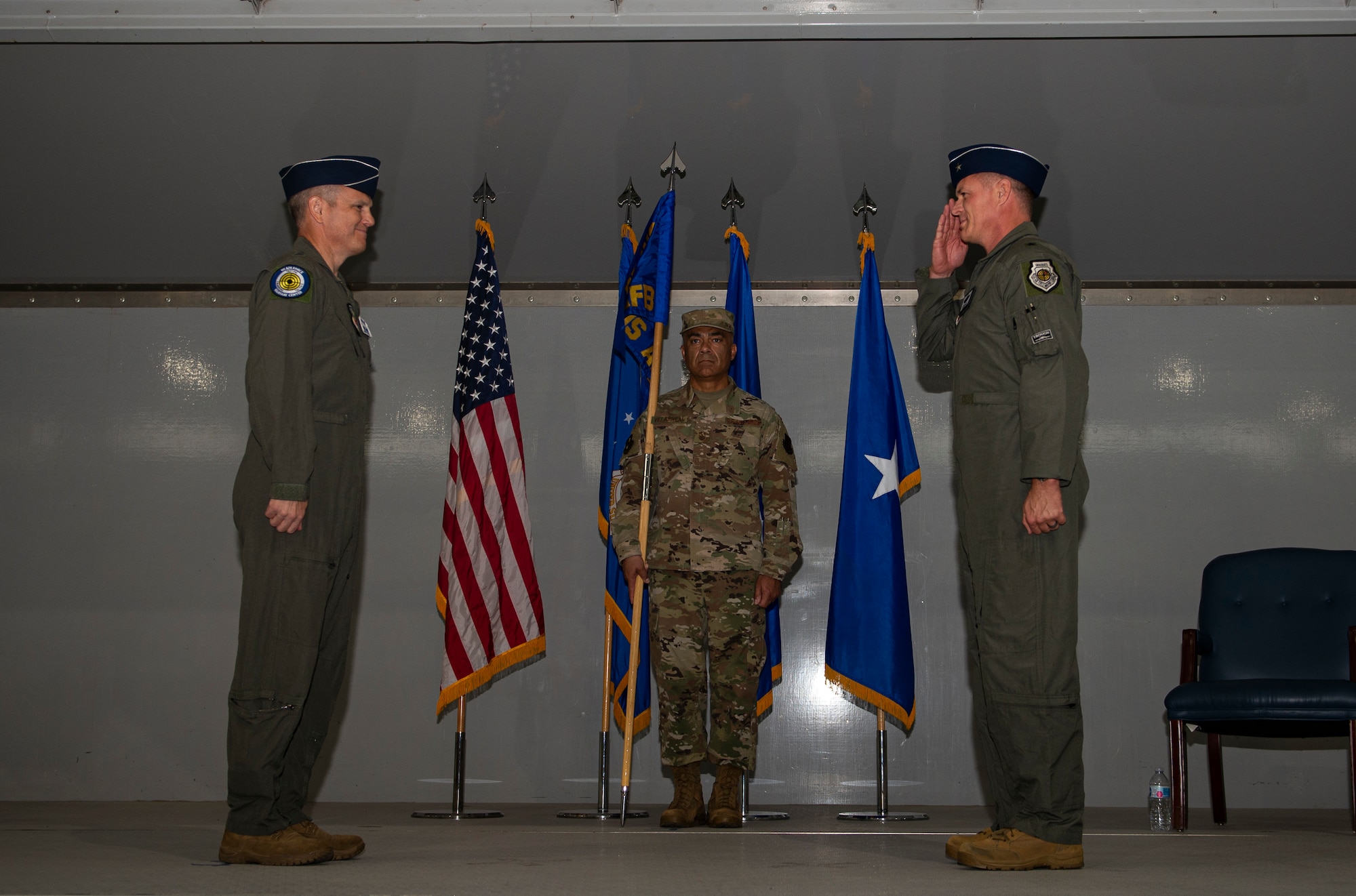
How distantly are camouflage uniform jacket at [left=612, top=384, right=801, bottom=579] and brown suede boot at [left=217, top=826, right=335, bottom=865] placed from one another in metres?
1.57

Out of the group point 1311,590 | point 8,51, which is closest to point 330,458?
point 8,51

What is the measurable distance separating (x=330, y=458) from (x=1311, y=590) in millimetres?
3579

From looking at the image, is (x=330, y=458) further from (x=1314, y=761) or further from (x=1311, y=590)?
(x=1314, y=761)

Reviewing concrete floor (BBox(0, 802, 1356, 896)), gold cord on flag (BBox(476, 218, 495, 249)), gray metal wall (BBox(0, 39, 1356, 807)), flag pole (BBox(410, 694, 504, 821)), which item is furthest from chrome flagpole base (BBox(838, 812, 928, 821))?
gold cord on flag (BBox(476, 218, 495, 249))

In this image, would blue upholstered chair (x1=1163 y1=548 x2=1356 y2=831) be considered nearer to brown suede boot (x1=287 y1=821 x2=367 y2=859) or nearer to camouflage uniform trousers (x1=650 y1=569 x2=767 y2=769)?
camouflage uniform trousers (x1=650 y1=569 x2=767 y2=769)

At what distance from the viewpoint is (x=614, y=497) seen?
3988mm

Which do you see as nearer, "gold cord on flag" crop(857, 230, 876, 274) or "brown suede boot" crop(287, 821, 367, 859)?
"brown suede boot" crop(287, 821, 367, 859)

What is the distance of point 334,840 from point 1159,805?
9.18ft

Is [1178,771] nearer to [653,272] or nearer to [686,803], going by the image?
[686,803]

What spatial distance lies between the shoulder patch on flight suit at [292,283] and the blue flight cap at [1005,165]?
1597 mm

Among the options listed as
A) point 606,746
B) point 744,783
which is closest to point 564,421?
point 606,746

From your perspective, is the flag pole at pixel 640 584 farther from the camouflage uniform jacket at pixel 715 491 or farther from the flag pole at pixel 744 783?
the flag pole at pixel 744 783

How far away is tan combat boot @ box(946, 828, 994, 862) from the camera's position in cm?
235

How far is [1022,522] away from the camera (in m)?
2.40
